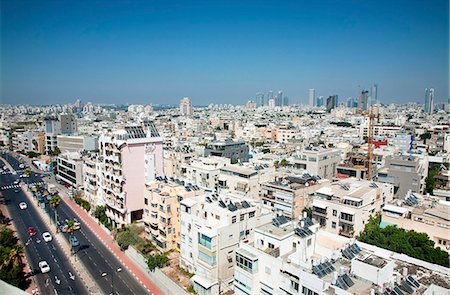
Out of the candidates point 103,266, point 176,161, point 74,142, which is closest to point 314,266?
point 103,266

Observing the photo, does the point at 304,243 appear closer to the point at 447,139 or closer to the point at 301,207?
the point at 301,207

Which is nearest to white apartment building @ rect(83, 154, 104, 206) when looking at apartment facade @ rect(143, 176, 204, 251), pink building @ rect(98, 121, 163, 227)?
pink building @ rect(98, 121, 163, 227)

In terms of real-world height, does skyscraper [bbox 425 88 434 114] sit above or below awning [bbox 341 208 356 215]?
above

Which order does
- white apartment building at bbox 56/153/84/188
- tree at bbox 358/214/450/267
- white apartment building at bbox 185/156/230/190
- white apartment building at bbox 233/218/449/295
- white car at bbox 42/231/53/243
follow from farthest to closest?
white apartment building at bbox 56/153/84/188 < white apartment building at bbox 185/156/230/190 < white car at bbox 42/231/53/243 < tree at bbox 358/214/450/267 < white apartment building at bbox 233/218/449/295

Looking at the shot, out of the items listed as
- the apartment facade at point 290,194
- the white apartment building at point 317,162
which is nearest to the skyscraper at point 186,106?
the white apartment building at point 317,162

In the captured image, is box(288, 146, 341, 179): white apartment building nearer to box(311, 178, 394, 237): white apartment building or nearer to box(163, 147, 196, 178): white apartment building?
box(311, 178, 394, 237): white apartment building

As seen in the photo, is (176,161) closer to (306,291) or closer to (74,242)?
(74,242)

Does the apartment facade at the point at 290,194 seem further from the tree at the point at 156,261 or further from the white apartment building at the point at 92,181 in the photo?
the white apartment building at the point at 92,181
